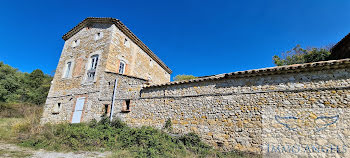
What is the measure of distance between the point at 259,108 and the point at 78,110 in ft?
34.2

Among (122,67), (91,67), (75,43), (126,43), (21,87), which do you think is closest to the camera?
(91,67)

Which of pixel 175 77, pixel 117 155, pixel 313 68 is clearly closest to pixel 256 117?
pixel 313 68

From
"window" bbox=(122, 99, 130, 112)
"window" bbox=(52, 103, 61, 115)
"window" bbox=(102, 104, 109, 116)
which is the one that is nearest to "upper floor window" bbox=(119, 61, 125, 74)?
"window" bbox=(102, 104, 109, 116)

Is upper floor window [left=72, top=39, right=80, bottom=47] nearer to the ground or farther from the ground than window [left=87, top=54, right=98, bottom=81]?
farther from the ground

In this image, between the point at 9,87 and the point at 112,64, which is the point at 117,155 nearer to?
the point at 112,64

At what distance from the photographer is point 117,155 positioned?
17.8 feet

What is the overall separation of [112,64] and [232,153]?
353 inches

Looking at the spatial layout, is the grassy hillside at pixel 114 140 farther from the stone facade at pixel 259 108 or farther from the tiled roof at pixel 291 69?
the tiled roof at pixel 291 69

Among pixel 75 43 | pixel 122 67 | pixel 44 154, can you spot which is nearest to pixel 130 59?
pixel 122 67

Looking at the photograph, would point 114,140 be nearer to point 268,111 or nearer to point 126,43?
point 268,111

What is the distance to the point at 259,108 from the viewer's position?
5.99 metres

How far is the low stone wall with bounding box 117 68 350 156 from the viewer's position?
203 inches

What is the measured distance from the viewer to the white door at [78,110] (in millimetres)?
10117

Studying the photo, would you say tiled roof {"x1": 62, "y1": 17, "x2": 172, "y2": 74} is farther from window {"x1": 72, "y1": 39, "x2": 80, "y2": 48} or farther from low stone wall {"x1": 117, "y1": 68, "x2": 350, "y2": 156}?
low stone wall {"x1": 117, "y1": 68, "x2": 350, "y2": 156}
